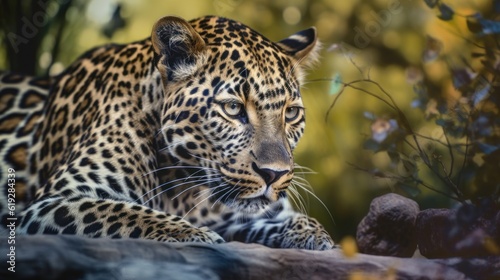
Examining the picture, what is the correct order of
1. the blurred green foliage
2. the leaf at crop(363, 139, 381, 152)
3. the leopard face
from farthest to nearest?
the blurred green foliage < the leaf at crop(363, 139, 381, 152) < the leopard face

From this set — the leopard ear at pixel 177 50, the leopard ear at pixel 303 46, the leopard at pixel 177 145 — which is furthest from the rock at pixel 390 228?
the leopard ear at pixel 177 50

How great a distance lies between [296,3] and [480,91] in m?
3.06

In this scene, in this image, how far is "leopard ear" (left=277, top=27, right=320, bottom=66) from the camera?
6.08 m

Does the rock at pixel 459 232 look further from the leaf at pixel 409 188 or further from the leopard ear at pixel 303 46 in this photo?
the leopard ear at pixel 303 46

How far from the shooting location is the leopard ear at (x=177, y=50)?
5445 mm

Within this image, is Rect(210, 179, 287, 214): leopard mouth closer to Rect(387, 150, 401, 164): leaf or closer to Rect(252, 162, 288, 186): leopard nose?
Rect(252, 162, 288, 186): leopard nose

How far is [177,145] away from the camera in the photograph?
5.52 metres

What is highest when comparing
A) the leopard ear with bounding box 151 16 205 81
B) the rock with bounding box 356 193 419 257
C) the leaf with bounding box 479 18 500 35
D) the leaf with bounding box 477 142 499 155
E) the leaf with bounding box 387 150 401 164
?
the leaf with bounding box 479 18 500 35

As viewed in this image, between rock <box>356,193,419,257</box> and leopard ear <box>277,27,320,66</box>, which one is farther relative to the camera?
leopard ear <box>277,27,320,66</box>

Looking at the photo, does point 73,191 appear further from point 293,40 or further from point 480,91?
point 480,91

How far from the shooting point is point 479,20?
5.58 metres

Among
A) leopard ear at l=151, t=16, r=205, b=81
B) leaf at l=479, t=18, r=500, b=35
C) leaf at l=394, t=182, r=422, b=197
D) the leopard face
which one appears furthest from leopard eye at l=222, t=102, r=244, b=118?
leaf at l=479, t=18, r=500, b=35

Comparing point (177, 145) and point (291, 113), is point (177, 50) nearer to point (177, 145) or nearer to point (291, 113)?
point (177, 145)

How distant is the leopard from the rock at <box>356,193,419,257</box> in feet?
1.02
